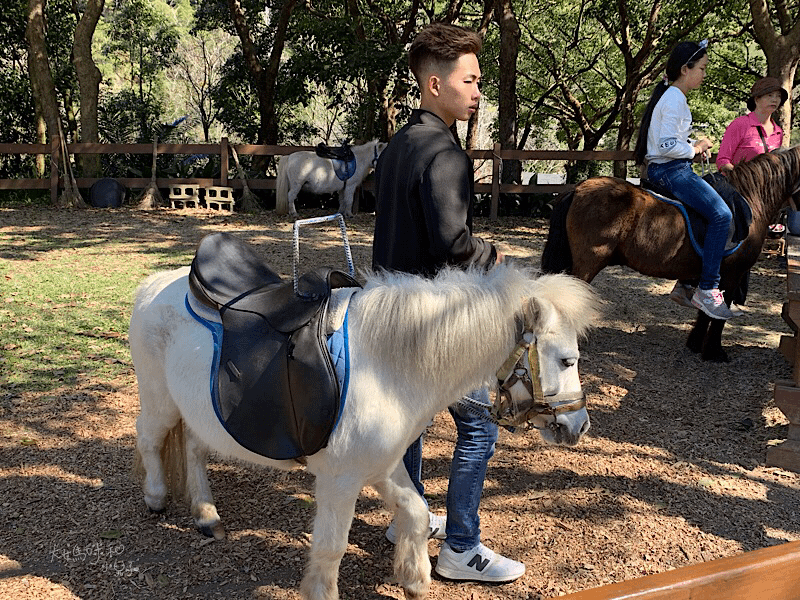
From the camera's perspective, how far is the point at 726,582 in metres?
1.33

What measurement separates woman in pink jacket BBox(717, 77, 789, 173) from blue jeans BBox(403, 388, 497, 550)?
212 inches

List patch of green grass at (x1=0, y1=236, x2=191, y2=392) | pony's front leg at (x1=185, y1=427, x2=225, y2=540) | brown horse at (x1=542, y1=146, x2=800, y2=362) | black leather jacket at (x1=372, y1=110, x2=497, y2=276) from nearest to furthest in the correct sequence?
1. black leather jacket at (x1=372, y1=110, x2=497, y2=276)
2. pony's front leg at (x1=185, y1=427, x2=225, y2=540)
3. patch of green grass at (x1=0, y1=236, x2=191, y2=392)
4. brown horse at (x1=542, y1=146, x2=800, y2=362)

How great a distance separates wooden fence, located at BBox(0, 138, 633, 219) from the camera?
A: 43.4 feet

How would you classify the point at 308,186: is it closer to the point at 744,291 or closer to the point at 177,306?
the point at 744,291

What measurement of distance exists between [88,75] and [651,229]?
490 inches

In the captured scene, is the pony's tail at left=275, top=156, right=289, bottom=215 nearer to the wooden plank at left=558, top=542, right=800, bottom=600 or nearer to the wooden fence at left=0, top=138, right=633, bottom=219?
the wooden fence at left=0, top=138, right=633, bottom=219

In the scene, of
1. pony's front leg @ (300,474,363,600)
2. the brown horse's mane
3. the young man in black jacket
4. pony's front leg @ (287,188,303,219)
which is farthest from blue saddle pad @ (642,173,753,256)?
pony's front leg @ (287,188,303,219)

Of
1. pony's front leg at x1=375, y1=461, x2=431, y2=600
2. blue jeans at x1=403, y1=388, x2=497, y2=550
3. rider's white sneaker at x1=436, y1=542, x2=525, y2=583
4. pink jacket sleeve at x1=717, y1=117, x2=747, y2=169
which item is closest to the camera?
pony's front leg at x1=375, y1=461, x2=431, y2=600

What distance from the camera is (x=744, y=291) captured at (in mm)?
6570

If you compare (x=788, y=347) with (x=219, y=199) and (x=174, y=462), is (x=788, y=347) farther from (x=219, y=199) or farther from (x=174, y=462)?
(x=219, y=199)

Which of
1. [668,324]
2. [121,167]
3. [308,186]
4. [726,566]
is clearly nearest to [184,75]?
[121,167]

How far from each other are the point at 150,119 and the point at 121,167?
18.2 ft

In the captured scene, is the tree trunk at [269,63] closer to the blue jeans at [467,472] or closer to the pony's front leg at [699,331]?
the pony's front leg at [699,331]

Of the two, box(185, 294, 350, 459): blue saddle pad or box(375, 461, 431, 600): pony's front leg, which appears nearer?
box(185, 294, 350, 459): blue saddle pad
